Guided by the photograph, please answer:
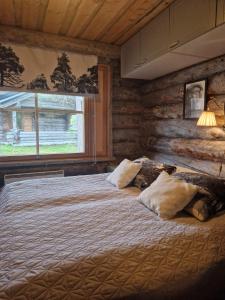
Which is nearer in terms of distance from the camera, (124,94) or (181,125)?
(181,125)

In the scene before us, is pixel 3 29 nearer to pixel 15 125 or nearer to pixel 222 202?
pixel 15 125

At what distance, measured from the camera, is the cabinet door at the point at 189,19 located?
1.77m

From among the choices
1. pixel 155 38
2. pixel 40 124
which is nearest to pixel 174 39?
pixel 155 38

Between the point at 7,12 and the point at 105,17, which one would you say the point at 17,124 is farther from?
the point at 105,17

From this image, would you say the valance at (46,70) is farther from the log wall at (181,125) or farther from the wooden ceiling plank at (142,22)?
the log wall at (181,125)

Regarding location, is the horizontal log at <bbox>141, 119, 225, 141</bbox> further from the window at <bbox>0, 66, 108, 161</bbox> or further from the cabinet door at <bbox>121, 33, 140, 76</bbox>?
the cabinet door at <bbox>121, 33, 140, 76</bbox>

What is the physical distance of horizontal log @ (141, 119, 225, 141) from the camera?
93.2 inches

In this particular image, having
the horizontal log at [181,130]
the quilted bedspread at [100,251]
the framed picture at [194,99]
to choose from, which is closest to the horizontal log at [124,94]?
the horizontal log at [181,130]

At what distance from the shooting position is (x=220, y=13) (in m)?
1.69

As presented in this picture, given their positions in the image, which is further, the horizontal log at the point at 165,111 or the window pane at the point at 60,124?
the window pane at the point at 60,124

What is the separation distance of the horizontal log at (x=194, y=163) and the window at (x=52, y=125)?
919mm

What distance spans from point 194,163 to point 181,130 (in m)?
0.47

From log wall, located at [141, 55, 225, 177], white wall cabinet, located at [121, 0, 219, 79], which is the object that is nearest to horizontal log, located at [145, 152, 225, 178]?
log wall, located at [141, 55, 225, 177]

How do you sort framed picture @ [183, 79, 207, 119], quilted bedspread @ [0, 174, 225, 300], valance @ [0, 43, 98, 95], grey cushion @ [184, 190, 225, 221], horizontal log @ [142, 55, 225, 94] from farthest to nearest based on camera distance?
valance @ [0, 43, 98, 95], framed picture @ [183, 79, 207, 119], horizontal log @ [142, 55, 225, 94], grey cushion @ [184, 190, 225, 221], quilted bedspread @ [0, 174, 225, 300]
